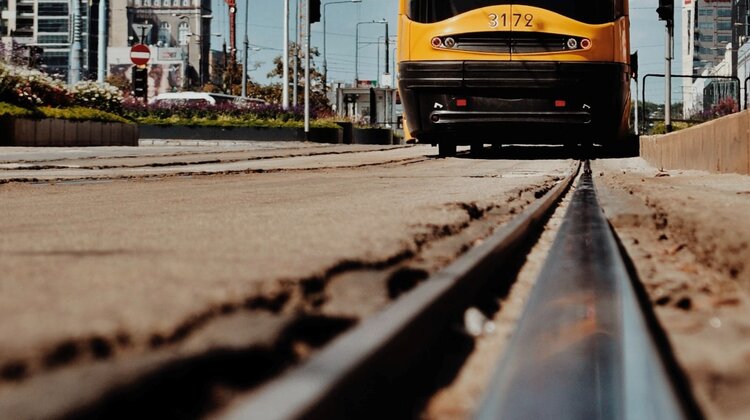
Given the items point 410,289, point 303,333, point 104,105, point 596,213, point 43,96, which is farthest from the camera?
point 104,105

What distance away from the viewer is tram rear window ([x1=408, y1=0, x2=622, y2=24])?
13.9 metres

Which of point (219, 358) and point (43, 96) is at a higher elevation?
point (43, 96)

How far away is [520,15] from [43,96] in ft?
37.6

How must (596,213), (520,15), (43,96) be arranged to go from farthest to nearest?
(43,96) → (520,15) → (596,213)

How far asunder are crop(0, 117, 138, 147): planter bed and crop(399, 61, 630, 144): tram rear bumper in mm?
7962

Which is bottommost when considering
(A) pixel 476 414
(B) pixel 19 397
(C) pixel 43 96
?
(A) pixel 476 414

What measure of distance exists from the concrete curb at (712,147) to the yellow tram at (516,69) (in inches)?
41.8

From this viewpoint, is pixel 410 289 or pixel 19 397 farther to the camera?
pixel 410 289

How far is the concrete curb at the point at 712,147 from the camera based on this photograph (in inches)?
354

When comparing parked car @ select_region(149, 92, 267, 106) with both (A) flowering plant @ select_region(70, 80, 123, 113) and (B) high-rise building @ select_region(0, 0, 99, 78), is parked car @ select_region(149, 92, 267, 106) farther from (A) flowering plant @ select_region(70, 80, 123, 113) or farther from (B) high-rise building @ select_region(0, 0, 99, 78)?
(B) high-rise building @ select_region(0, 0, 99, 78)

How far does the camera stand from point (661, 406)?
1.50 metres

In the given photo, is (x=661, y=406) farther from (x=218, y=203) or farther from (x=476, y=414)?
(x=218, y=203)

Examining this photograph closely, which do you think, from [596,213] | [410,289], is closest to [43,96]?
[596,213]

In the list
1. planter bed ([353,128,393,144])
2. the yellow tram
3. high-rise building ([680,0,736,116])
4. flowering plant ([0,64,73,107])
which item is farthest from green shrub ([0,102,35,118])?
high-rise building ([680,0,736,116])
